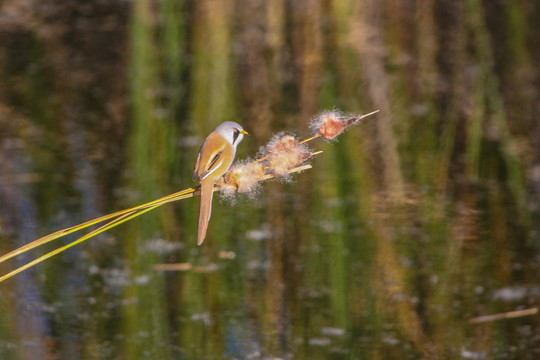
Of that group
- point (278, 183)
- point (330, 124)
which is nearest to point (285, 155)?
point (330, 124)

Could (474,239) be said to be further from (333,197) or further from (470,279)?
(333,197)

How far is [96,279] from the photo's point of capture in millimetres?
4609

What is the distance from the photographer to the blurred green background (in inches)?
169

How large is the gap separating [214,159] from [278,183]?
3008mm

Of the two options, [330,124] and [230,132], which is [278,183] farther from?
[330,124]

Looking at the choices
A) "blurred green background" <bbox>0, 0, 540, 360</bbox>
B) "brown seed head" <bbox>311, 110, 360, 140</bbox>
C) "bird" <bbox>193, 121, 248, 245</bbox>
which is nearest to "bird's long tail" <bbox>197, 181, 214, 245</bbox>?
"bird" <bbox>193, 121, 248, 245</bbox>

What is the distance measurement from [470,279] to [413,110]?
2476 millimetres

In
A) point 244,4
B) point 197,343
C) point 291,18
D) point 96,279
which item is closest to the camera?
point 197,343

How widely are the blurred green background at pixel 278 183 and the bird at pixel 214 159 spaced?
12 centimetres

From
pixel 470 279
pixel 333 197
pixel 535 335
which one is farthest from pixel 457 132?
pixel 535 335

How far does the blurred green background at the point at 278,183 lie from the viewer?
4.28 m

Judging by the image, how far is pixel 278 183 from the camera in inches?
231

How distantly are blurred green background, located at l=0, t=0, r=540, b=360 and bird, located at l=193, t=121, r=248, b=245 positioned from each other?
12cm

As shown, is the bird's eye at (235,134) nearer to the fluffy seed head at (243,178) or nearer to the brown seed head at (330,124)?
the fluffy seed head at (243,178)
